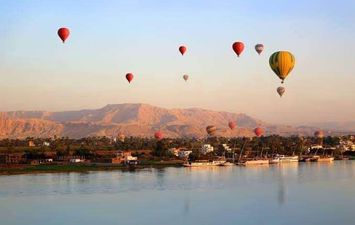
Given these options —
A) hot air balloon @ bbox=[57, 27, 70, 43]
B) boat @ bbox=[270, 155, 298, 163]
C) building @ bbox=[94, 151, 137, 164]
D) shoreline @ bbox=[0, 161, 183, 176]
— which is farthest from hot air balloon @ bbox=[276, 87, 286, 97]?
boat @ bbox=[270, 155, 298, 163]

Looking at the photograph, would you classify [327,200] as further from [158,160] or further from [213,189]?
[158,160]

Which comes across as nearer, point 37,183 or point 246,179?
point 37,183

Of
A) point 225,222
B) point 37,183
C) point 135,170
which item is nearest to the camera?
point 225,222

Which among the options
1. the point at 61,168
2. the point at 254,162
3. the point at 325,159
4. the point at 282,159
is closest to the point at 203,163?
the point at 254,162

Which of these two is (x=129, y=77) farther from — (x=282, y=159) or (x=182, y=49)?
(x=282, y=159)

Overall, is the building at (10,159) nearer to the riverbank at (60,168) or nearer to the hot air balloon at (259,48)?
the riverbank at (60,168)

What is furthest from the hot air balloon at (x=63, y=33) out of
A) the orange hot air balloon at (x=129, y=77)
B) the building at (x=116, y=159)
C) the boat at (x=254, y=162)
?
the boat at (x=254, y=162)

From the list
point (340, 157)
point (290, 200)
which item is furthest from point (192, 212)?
point (340, 157)

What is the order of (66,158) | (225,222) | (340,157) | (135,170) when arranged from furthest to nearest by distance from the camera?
1. (340,157)
2. (66,158)
3. (135,170)
4. (225,222)

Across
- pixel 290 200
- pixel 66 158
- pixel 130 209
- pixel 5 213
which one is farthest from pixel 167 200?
pixel 66 158
